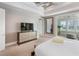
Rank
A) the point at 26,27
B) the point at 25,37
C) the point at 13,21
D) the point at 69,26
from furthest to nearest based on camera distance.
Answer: the point at 69,26 < the point at 26,27 < the point at 25,37 < the point at 13,21

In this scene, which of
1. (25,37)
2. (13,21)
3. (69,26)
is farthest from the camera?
(69,26)

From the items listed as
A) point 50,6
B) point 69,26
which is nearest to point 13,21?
point 50,6

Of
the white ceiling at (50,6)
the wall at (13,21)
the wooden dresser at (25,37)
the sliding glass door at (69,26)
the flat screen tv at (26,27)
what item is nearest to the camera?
the white ceiling at (50,6)

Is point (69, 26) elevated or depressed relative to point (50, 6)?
depressed

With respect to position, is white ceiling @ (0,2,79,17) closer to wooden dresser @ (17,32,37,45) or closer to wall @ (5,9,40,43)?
wall @ (5,9,40,43)

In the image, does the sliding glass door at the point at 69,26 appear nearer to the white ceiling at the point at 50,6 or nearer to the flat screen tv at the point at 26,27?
the white ceiling at the point at 50,6

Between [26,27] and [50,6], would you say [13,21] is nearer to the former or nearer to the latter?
[26,27]

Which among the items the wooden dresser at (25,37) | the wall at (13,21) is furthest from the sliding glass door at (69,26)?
the wall at (13,21)

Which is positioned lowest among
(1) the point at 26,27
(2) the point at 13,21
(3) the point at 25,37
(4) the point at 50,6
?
(3) the point at 25,37

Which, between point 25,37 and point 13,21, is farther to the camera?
point 25,37

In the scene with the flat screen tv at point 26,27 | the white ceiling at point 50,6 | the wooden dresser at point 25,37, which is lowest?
the wooden dresser at point 25,37

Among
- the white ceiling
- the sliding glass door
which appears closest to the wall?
the white ceiling

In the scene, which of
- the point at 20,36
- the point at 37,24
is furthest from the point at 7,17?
the point at 37,24

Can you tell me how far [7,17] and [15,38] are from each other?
4.11ft
